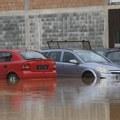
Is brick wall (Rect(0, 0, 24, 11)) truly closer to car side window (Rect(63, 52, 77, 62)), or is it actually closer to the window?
the window

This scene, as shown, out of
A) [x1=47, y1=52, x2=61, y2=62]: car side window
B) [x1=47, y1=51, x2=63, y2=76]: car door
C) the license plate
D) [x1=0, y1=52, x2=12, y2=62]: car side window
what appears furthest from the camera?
[x1=47, y1=52, x2=61, y2=62]: car side window

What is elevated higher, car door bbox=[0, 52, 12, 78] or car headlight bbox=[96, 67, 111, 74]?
car door bbox=[0, 52, 12, 78]

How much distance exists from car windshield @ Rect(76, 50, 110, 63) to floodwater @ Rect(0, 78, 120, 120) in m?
3.14

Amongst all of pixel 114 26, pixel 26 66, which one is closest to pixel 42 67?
pixel 26 66

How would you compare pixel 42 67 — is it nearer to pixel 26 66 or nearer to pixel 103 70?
pixel 26 66

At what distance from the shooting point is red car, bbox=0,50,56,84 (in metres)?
21.9

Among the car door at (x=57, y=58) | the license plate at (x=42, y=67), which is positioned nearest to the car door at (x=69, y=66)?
the car door at (x=57, y=58)

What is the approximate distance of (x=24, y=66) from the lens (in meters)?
21.8

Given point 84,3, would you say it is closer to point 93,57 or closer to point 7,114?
point 93,57

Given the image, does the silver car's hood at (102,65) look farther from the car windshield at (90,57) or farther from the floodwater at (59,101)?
the floodwater at (59,101)

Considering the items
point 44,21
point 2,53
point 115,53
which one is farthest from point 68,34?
point 2,53

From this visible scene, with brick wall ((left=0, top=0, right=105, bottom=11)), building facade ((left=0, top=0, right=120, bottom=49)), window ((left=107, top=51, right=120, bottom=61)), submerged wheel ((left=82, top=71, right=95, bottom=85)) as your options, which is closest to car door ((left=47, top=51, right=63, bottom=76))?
submerged wheel ((left=82, top=71, right=95, bottom=85))

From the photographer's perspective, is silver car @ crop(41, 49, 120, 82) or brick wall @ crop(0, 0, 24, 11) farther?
brick wall @ crop(0, 0, 24, 11)

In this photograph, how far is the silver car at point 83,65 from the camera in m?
22.6
